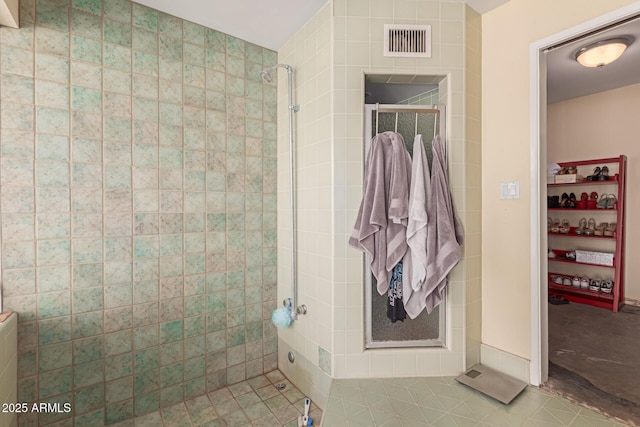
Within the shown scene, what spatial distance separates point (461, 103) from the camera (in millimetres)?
1579

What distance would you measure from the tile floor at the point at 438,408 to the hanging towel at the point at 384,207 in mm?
479

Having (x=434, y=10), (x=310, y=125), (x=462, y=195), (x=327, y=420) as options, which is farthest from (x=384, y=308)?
(x=434, y=10)

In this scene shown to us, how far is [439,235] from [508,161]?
0.56 metres

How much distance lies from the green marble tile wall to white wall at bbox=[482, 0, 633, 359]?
1309mm

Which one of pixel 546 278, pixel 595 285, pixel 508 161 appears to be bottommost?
pixel 595 285

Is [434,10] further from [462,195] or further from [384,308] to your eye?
[384,308]

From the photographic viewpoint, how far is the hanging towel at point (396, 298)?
1.60 m

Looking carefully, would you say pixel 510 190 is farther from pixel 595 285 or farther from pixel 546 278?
pixel 595 285

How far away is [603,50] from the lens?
2.01 m

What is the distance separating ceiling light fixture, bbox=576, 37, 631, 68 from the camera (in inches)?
78.2

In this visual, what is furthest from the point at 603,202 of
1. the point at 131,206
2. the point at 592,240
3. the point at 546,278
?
the point at 131,206

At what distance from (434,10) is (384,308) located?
159 centimetres

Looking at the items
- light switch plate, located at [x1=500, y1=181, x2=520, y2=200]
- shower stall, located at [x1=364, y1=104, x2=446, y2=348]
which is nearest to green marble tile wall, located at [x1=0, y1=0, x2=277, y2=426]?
shower stall, located at [x1=364, y1=104, x2=446, y2=348]

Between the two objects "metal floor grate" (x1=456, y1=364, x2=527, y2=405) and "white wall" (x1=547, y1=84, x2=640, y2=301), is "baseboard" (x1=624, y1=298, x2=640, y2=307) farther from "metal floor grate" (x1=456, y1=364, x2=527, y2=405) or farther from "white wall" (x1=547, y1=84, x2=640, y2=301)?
"metal floor grate" (x1=456, y1=364, x2=527, y2=405)
